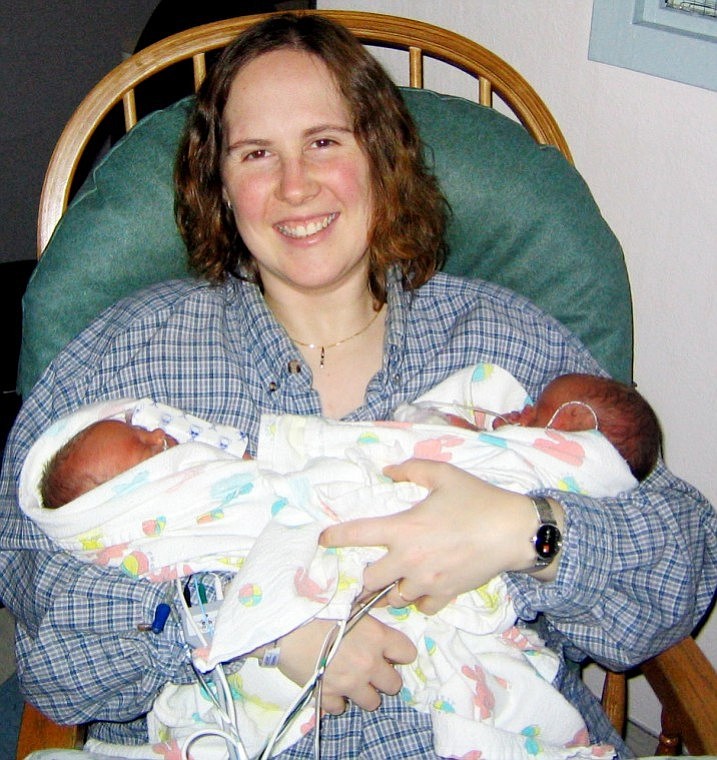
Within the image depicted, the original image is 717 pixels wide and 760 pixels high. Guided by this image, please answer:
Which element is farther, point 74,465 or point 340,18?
point 340,18

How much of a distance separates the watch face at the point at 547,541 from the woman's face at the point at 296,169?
0.48m

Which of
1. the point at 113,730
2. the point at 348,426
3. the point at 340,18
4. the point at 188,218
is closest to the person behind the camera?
the point at 348,426

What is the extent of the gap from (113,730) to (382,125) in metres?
0.99

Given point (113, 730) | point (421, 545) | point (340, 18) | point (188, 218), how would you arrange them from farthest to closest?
1. point (340, 18)
2. point (188, 218)
3. point (113, 730)
4. point (421, 545)

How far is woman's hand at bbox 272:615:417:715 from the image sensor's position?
1.15 m

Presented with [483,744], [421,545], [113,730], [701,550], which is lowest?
[113,730]

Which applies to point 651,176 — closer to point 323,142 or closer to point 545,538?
point 323,142

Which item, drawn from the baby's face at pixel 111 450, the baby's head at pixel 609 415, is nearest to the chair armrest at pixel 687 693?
the baby's head at pixel 609 415

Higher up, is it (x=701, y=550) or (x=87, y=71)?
(x=87, y=71)

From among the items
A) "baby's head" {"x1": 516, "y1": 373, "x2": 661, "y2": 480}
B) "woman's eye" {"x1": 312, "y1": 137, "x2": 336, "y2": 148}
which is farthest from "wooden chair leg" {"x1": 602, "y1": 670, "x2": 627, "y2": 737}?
"woman's eye" {"x1": 312, "y1": 137, "x2": 336, "y2": 148}

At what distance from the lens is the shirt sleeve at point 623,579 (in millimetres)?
1186

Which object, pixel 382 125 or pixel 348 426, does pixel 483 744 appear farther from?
pixel 382 125

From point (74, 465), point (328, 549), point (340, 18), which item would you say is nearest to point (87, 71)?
point (340, 18)

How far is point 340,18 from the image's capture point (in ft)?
5.24
